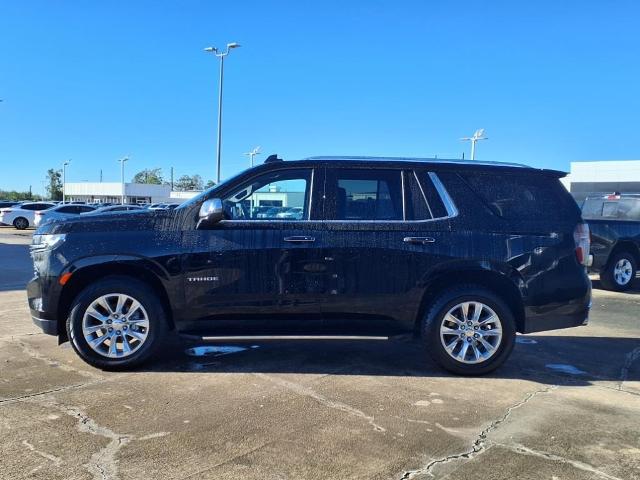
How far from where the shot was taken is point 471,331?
16.8 feet

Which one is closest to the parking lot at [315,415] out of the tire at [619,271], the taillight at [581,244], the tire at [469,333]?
the tire at [469,333]

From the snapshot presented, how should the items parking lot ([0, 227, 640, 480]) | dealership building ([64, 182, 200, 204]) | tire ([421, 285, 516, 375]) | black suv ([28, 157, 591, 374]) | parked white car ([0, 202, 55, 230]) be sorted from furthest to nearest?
dealership building ([64, 182, 200, 204]) < parked white car ([0, 202, 55, 230]) < tire ([421, 285, 516, 375]) < black suv ([28, 157, 591, 374]) < parking lot ([0, 227, 640, 480])

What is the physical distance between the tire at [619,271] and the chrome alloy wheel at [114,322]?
9.54 m

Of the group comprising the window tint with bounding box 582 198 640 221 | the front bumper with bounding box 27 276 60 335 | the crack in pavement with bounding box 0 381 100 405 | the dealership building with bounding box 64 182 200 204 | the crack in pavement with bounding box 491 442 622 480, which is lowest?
the crack in pavement with bounding box 0 381 100 405

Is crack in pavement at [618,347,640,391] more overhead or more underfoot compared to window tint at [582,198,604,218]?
more underfoot

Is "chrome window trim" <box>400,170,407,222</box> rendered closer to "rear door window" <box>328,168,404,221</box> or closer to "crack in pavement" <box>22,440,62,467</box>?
"rear door window" <box>328,168,404,221</box>

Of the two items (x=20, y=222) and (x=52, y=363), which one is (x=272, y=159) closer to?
(x=52, y=363)

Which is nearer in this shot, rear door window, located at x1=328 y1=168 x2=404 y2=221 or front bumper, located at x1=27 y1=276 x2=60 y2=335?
front bumper, located at x1=27 y1=276 x2=60 y2=335

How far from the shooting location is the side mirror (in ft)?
16.0

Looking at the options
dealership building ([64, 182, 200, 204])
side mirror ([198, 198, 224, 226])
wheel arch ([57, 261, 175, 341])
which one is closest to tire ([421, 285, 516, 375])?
side mirror ([198, 198, 224, 226])

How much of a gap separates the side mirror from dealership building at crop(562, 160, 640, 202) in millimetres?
47751

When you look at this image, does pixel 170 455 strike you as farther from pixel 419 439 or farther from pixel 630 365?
pixel 630 365

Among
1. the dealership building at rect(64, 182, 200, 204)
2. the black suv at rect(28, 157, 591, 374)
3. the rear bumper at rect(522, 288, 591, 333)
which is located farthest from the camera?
the dealership building at rect(64, 182, 200, 204)

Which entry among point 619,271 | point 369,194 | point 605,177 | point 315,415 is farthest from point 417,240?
point 605,177
